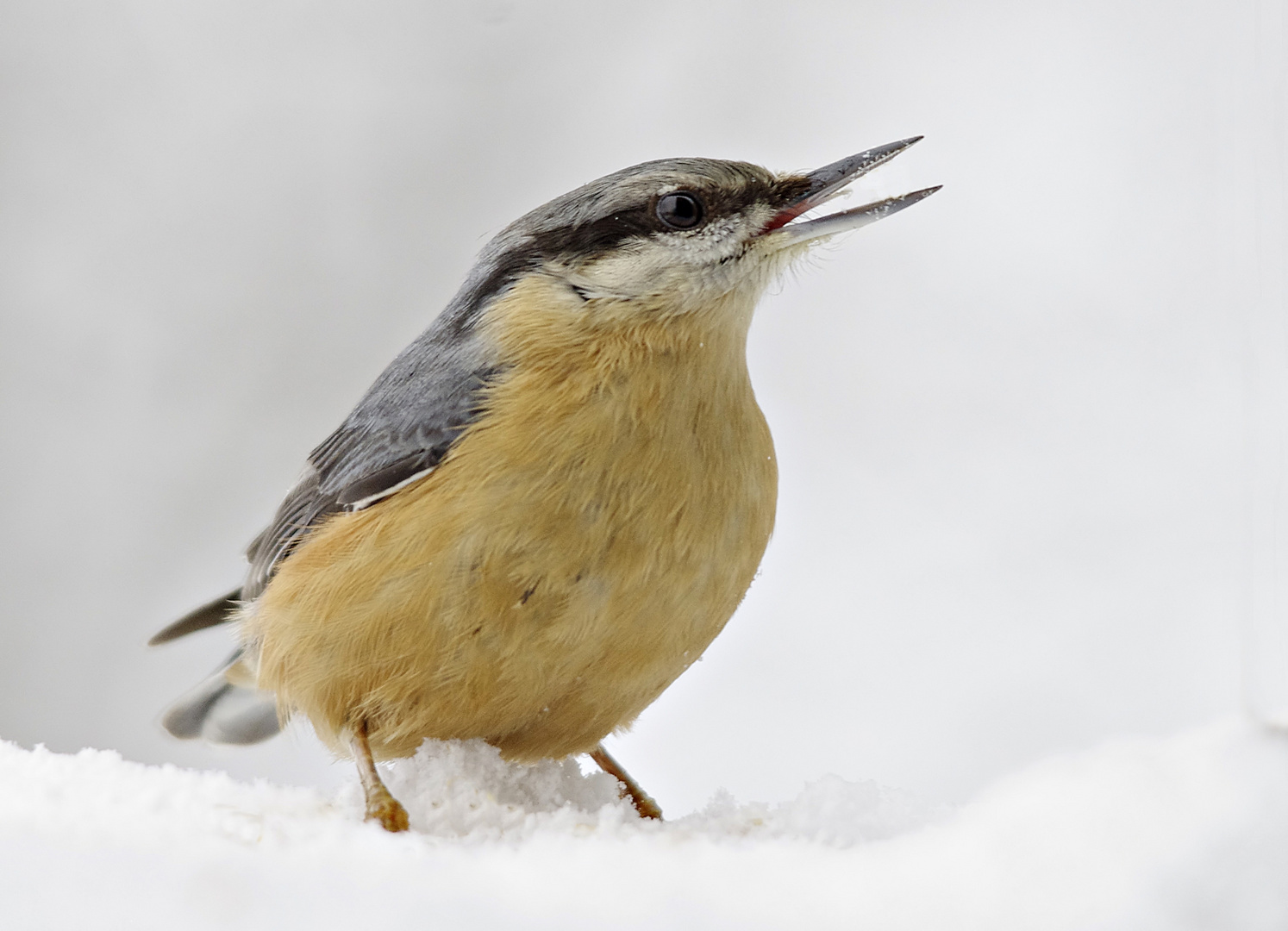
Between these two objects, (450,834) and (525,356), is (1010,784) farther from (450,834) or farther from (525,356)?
(525,356)

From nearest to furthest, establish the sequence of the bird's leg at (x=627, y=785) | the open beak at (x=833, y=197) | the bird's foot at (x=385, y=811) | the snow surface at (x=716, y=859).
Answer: the snow surface at (x=716, y=859) → the bird's foot at (x=385, y=811) → the open beak at (x=833, y=197) → the bird's leg at (x=627, y=785)

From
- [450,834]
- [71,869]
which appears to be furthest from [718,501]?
[71,869]

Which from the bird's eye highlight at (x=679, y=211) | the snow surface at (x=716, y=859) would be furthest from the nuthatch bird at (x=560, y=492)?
the snow surface at (x=716, y=859)

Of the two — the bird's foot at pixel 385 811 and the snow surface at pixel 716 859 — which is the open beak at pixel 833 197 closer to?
the snow surface at pixel 716 859

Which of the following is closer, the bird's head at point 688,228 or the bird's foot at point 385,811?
the bird's foot at point 385,811

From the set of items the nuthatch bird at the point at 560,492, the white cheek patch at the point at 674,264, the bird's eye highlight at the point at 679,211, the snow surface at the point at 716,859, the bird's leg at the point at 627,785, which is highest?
the bird's eye highlight at the point at 679,211

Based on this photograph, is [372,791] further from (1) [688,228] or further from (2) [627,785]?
(1) [688,228]

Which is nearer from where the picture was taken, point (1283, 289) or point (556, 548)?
point (1283, 289)

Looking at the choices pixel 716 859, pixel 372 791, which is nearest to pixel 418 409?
pixel 372 791
